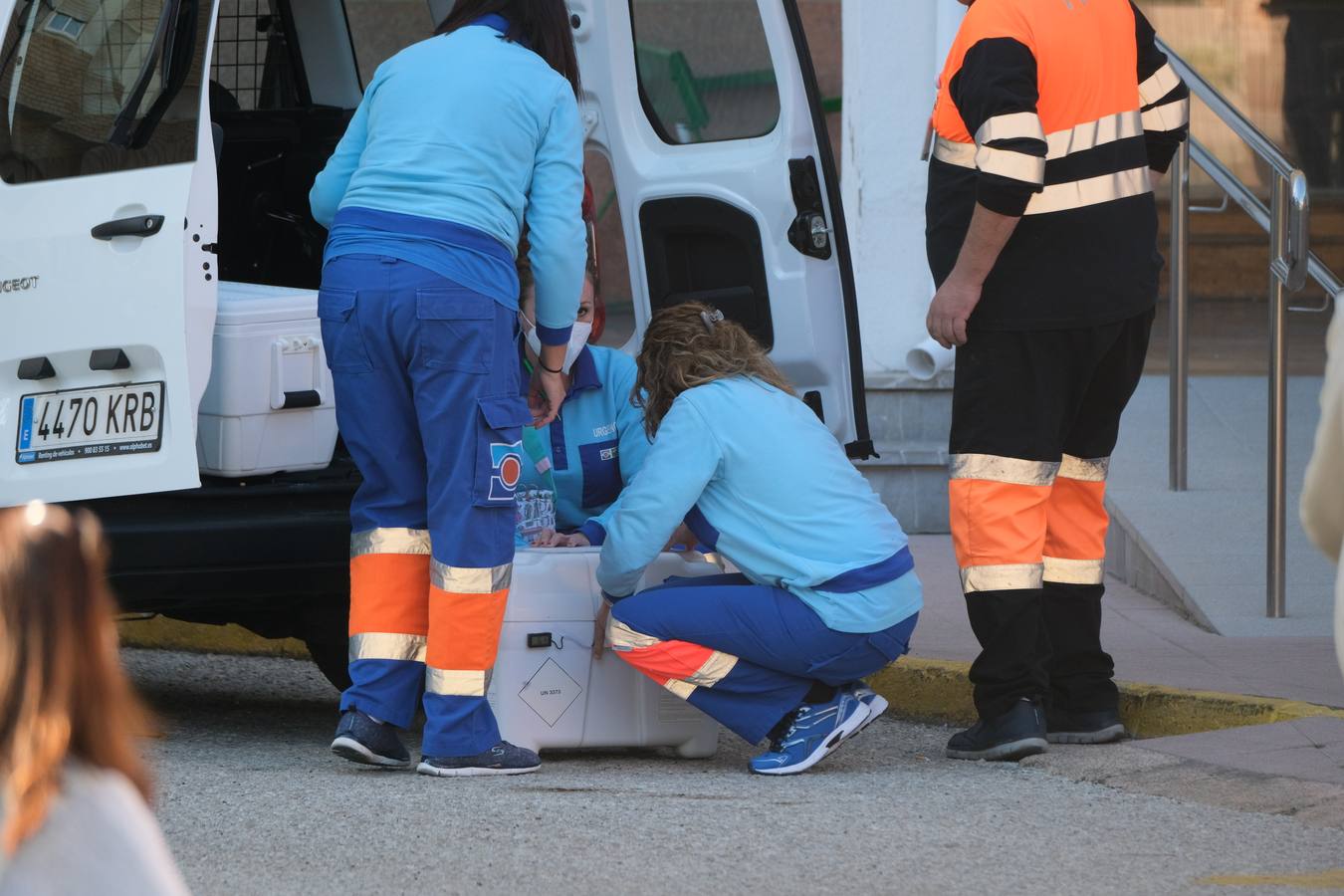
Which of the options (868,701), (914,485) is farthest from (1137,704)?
(914,485)

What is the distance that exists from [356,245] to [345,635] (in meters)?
1.24

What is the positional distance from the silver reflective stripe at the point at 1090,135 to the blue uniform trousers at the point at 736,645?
1123 mm

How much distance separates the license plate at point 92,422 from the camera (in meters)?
4.43

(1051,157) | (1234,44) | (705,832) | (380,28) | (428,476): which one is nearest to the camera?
(705,832)

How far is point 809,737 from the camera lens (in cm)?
466

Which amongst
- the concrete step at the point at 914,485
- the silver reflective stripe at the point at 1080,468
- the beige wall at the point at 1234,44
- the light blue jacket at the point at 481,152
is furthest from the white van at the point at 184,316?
the beige wall at the point at 1234,44

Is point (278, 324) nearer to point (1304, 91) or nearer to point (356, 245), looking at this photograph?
point (356, 245)

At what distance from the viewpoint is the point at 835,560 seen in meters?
4.56

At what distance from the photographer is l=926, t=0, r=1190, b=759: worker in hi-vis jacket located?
15.1 feet

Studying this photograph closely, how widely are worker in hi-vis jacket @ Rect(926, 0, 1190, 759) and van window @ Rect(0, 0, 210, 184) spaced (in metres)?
1.74

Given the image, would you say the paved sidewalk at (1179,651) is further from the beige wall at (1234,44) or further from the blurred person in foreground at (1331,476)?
the beige wall at (1234,44)

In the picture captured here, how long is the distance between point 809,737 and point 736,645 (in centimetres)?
30

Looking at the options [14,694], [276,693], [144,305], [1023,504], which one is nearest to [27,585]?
[14,694]

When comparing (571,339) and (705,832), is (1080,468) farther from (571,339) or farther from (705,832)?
(705,832)
